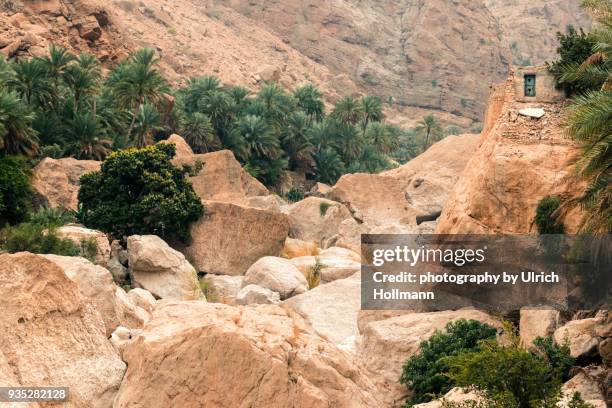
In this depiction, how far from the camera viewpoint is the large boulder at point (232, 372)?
1421 centimetres

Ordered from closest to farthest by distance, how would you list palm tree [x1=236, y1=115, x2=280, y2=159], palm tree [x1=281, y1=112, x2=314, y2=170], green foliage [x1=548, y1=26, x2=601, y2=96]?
green foliage [x1=548, y1=26, x2=601, y2=96] < palm tree [x1=236, y1=115, x2=280, y2=159] < palm tree [x1=281, y1=112, x2=314, y2=170]

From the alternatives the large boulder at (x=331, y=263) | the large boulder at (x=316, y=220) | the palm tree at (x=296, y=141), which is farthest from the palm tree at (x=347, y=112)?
the large boulder at (x=331, y=263)

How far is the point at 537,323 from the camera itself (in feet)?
82.5

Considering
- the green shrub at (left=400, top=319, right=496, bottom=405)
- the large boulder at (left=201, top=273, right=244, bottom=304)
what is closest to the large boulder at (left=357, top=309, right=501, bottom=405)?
the green shrub at (left=400, top=319, right=496, bottom=405)

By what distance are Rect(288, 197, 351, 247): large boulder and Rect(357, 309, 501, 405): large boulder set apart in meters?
20.5

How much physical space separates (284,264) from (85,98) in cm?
2029

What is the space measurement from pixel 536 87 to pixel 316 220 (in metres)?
20.5

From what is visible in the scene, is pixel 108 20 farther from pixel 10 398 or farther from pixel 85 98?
pixel 10 398

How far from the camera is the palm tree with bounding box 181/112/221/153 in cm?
5938

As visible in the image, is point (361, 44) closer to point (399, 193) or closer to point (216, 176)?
point (399, 193)

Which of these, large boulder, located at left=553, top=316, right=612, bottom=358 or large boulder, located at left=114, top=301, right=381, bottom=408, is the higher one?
large boulder, located at left=114, top=301, right=381, bottom=408

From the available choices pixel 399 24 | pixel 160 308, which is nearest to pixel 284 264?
pixel 160 308

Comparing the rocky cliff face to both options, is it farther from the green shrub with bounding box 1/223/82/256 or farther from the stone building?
the stone building

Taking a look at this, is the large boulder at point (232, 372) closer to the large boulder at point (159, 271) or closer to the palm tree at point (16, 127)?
the large boulder at point (159, 271)
